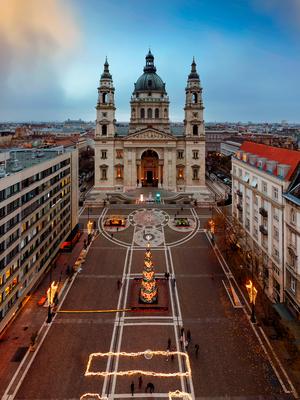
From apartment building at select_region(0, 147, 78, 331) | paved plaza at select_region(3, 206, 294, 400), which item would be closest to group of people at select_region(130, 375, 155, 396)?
paved plaza at select_region(3, 206, 294, 400)

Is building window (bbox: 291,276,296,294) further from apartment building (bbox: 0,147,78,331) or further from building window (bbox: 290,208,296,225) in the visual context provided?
apartment building (bbox: 0,147,78,331)

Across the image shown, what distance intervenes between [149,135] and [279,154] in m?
59.2

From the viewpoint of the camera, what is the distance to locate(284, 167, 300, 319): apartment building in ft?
114

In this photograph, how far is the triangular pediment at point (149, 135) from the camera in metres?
101

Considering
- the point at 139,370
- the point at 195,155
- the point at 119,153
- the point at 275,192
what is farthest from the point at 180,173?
the point at 139,370

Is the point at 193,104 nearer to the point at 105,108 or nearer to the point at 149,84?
the point at 149,84

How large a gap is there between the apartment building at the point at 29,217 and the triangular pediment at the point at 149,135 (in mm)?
42623

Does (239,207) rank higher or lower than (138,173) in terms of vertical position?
lower

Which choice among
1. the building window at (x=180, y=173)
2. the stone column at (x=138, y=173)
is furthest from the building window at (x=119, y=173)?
the building window at (x=180, y=173)

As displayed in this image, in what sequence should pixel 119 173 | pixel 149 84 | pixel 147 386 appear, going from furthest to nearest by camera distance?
pixel 149 84
pixel 119 173
pixel 147 386

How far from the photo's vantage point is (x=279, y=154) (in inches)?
1813

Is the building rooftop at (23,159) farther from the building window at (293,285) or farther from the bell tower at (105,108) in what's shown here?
the bell tower at (105,108)

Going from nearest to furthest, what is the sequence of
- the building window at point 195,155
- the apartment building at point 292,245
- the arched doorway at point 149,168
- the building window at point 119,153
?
the apartment building at point 292,245 → the building window at point 119,153 → the building window at point 195,155 → the arched doorway at point 149,168

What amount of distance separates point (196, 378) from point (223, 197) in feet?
237
